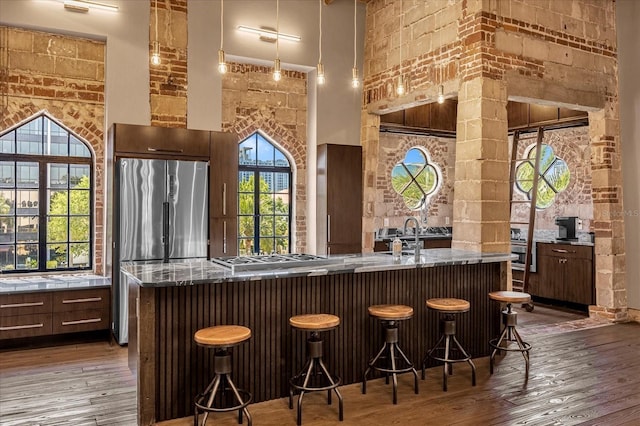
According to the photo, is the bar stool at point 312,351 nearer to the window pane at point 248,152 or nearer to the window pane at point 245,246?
the window pane at point 245,246

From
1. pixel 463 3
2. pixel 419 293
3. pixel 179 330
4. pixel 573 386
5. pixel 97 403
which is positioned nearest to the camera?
pixel 179 330

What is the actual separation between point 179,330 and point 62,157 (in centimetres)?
384

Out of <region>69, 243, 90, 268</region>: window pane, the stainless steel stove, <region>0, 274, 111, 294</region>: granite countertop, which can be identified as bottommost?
<region>0, 274, 111, 294</region>: granite countertop

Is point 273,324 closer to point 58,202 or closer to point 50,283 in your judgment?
point 50,283

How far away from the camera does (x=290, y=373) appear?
3.90 m

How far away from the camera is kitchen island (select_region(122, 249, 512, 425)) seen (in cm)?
341

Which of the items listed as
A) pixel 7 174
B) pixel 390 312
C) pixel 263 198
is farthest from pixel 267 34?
pixel 390 312

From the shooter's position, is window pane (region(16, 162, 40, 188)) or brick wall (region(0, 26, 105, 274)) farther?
window pane (region(16, 162, 40, 188))

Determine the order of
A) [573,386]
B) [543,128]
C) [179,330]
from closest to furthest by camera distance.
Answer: [179,330] → [573,386] → [543,128]

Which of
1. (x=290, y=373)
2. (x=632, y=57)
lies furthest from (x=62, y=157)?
(x=632, y=57)

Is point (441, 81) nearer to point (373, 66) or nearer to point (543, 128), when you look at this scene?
point (373, 66)

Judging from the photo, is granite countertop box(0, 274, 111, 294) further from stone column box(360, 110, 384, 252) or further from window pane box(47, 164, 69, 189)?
stone column box(360, 110, 384, 252)

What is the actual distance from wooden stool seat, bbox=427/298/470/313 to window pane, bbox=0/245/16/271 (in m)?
4.97

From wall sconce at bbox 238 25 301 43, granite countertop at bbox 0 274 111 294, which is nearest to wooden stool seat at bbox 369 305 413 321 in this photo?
granite countertop at bbox 0 274 111 294
